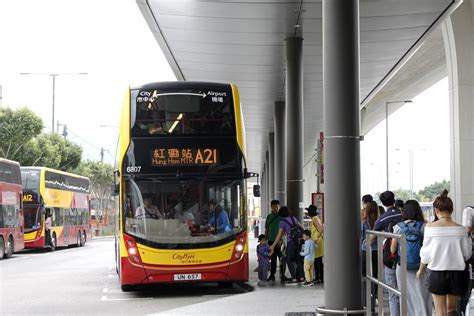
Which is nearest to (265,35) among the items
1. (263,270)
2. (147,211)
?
(263,270)

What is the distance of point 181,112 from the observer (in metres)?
Result: 17.2

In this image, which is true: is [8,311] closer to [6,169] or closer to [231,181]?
[231,181]

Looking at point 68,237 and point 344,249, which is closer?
point 344,249

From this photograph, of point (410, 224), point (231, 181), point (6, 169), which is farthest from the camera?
point (6, 169)

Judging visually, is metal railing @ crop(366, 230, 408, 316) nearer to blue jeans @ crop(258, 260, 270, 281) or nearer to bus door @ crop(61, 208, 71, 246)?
blue jeans @ crop(258, 260, 270, 281)

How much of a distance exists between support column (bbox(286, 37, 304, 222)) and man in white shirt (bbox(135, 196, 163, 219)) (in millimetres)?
7882

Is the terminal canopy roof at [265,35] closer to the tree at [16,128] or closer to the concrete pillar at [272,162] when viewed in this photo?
the concrete pillar at [272,162]

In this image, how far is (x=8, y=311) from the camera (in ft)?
49.8

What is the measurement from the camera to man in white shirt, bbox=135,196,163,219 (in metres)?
16.9

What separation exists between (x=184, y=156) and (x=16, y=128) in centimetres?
4335

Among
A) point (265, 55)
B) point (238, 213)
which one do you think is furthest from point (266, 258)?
point (265, 55)

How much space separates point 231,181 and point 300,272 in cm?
288

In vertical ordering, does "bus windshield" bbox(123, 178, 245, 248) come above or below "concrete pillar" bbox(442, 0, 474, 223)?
below

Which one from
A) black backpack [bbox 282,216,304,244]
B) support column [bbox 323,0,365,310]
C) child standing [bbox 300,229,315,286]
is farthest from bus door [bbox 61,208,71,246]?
support column [bbox 323,0,365,310]
